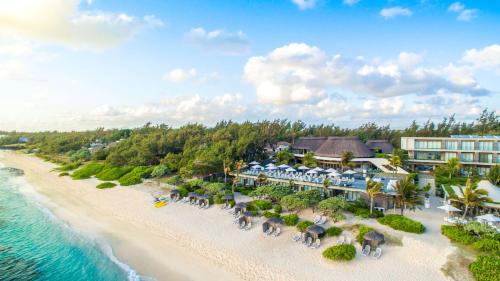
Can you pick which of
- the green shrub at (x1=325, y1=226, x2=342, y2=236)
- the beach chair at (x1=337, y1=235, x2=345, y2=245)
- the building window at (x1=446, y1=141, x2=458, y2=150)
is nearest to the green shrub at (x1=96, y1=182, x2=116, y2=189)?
the green shrub at (x1=325, y1=226, x2=342, y2=236)

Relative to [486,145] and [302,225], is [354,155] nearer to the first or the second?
[486,145]

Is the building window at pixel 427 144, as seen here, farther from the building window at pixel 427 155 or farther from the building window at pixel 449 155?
the building window at pixel 449 155

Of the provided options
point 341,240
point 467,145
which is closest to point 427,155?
point 467,145

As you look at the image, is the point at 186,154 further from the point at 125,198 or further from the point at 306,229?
the point at 306,229

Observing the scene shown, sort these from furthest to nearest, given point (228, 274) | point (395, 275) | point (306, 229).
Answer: point (306, 229) < point (228, 274) < point (395, 275)

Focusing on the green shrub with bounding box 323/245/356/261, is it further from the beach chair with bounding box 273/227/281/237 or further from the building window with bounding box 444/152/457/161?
the building window with bounding box 444/152/457/161

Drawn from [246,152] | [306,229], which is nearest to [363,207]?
[306,229]

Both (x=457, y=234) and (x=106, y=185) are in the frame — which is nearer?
(x=457, y=234)
